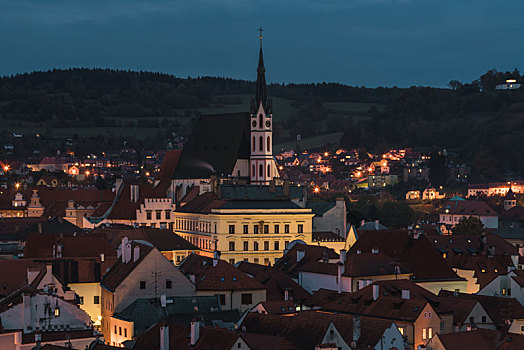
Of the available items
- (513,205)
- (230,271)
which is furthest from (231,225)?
(513,205)

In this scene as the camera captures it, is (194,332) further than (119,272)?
No

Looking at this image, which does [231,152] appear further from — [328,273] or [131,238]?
[328,273]

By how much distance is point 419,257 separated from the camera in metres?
84.4

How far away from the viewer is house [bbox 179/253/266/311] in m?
69.1

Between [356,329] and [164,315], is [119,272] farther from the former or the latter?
[356,329]

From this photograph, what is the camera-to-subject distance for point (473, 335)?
56.0 metres

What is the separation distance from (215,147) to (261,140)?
8.55 metres

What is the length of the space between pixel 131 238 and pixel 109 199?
64.6 m

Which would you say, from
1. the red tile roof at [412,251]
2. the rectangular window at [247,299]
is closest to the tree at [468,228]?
the red tile roof at [412,251]

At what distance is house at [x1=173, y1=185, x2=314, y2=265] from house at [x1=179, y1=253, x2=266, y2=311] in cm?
3386

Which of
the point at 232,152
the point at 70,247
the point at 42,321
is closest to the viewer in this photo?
the point at 42,321

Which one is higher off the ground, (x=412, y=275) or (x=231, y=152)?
(x=231, y=152)

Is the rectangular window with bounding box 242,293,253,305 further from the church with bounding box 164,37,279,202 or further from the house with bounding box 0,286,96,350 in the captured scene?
the church with bounding box 164,37,279,202

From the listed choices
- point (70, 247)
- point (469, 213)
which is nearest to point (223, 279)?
point (70, 247)
